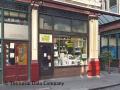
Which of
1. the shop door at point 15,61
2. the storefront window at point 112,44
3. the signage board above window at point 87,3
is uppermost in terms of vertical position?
the signage board above window at point 87,3

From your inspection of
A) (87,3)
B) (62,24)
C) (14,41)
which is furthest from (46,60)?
(87,3)

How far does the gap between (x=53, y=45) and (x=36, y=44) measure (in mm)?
1775

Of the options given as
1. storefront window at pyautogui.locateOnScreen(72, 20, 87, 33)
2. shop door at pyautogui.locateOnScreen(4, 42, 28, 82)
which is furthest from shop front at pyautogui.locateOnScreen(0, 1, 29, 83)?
storefront window at pyautogui.locateOnScreen(72, 20, 87, 33)

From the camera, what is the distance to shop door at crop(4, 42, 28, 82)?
2064cm

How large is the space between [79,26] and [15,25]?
232 inches

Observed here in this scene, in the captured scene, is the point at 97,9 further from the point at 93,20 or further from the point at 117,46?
the point at 117,46

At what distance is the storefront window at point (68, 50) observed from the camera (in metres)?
24.1

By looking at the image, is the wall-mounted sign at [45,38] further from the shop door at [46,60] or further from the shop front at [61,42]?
the shop door at [46,60]

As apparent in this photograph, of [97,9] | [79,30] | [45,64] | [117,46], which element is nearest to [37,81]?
[45,64]

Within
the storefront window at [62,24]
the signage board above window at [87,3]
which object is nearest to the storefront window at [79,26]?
the storefront window at [62,24]

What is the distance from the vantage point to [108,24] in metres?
34.1

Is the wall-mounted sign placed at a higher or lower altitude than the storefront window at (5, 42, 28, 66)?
higher

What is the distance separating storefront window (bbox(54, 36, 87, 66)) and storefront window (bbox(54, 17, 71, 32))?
57 cm

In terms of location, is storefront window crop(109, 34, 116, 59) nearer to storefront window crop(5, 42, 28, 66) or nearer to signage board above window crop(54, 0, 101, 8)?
signage board above window crop(54, 0, 101, 8)
